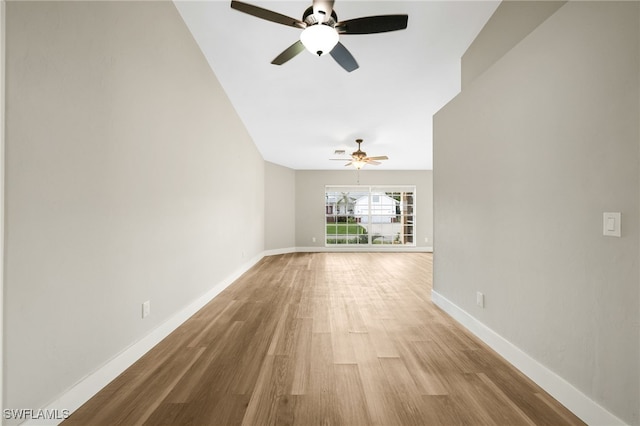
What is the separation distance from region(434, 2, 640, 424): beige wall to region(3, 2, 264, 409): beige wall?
108 inches

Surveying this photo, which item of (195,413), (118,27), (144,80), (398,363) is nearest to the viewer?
(195,413)

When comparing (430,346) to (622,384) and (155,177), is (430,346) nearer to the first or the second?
(622,384)

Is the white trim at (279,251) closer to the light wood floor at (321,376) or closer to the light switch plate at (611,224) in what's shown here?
the light wood floor at (321,376)

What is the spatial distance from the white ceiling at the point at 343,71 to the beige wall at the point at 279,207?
1.84 metres

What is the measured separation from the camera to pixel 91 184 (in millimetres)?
1525

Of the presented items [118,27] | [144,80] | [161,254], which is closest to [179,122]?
[144,80]

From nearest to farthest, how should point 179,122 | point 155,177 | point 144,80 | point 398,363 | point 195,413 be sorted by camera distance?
point 195,413 → point 398,363 → point 144,80 → point 155,177 → point 179,122

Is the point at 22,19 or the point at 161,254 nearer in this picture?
the point at 22,19

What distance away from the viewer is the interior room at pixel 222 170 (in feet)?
4.01

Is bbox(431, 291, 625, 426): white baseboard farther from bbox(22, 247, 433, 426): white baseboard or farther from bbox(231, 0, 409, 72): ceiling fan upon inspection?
bbox(22, 247, 433, 426): white baseboard

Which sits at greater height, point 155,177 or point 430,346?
point 155,177

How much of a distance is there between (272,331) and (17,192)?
1909 millimetres

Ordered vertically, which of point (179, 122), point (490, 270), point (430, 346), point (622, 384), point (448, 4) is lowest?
point (430, 346)

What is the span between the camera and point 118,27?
68.9 inches
